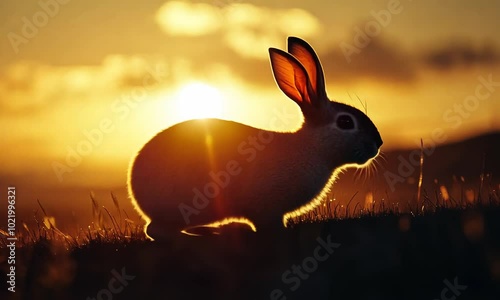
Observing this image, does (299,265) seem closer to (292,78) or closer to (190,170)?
(190,170)

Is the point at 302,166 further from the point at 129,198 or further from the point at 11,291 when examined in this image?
the point at 11,291

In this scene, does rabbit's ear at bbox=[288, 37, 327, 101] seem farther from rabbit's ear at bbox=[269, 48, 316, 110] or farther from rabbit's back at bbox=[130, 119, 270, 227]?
rabbit's back at bbox=[130, 119, 270, 227]

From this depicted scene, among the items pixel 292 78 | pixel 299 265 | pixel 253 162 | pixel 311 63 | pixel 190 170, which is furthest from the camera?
pixel 311 63

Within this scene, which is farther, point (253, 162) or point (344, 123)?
point (344, 123)

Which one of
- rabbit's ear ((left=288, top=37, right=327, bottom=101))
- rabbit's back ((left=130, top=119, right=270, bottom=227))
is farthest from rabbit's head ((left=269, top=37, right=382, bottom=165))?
rabbit's back ((left=130, top=119, right=270, bottom=227))

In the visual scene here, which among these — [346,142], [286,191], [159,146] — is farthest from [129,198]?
[346,142]

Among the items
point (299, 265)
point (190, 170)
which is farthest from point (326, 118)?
point (299, 265)
